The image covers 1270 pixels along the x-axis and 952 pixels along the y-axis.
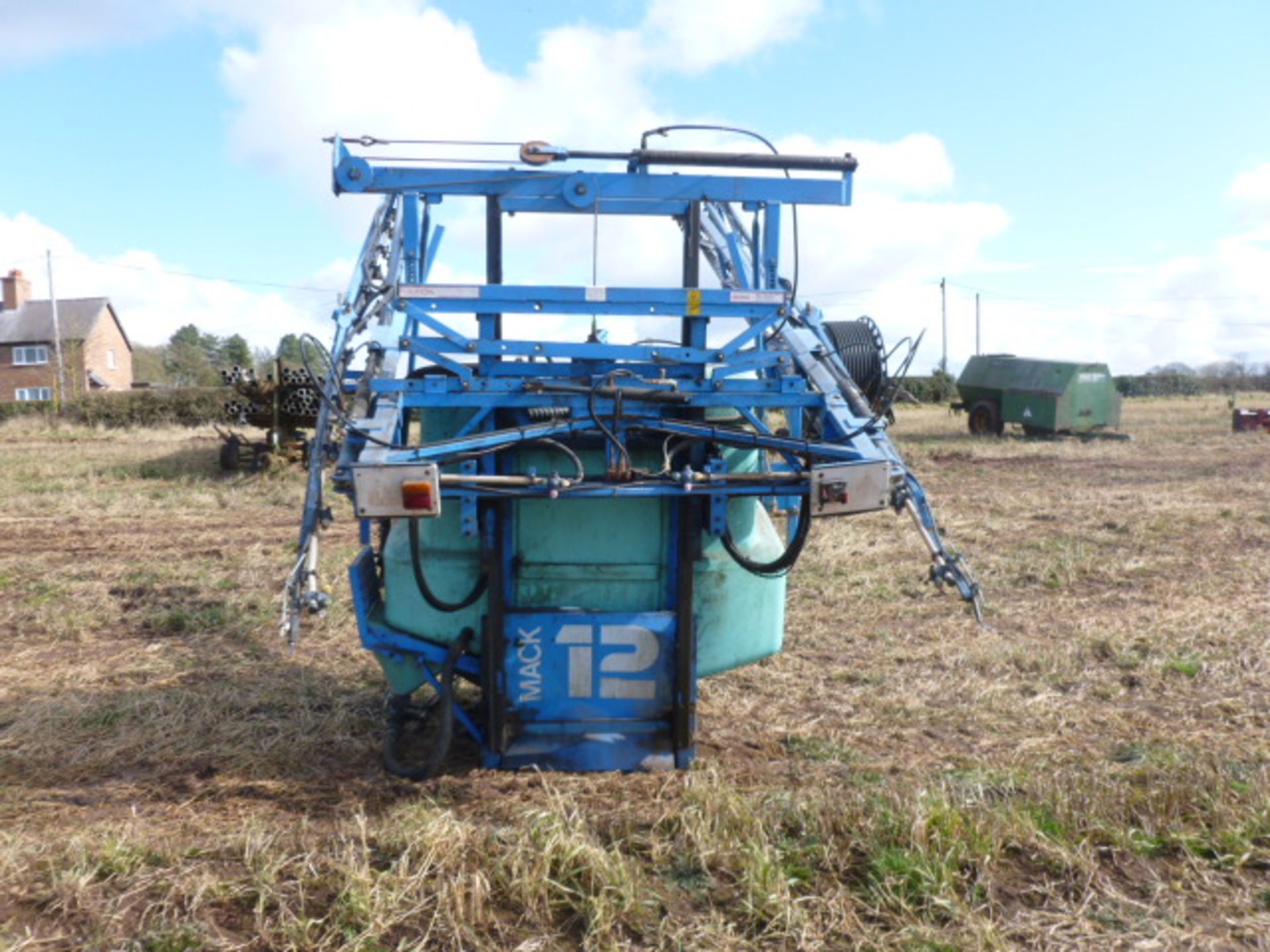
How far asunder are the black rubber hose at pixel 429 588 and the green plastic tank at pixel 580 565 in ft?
0.24

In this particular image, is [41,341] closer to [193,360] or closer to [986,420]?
[193,360]

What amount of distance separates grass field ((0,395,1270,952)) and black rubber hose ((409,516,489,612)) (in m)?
0.72

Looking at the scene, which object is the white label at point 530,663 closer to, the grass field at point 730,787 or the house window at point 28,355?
the grass field at point 730,787

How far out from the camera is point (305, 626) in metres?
6.82

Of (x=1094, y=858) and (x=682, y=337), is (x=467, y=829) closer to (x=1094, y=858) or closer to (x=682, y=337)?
(x=1094, y=858)

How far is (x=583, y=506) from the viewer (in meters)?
4.16

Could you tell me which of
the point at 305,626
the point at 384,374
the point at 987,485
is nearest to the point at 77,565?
the point at 305,626

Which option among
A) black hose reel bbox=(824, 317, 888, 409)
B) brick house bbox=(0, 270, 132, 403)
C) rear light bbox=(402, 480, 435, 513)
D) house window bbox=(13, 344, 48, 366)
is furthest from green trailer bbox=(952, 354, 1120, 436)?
house window bbox=(13, 344, 48, 366)

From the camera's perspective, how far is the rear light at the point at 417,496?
3.54m

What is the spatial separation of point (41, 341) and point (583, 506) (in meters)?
48.1

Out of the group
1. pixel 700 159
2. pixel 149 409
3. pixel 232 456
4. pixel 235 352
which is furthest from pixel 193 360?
pixel 700 159

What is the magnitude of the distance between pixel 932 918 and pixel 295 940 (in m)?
1.67

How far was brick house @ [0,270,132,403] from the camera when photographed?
44625mm

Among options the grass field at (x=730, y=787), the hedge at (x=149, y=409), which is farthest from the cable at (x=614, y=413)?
the hedge at (x=149, y=409)
